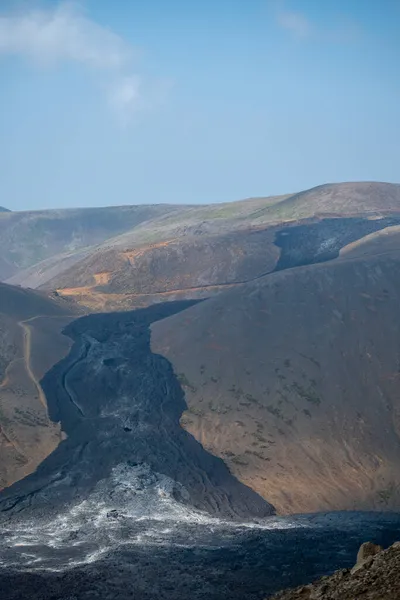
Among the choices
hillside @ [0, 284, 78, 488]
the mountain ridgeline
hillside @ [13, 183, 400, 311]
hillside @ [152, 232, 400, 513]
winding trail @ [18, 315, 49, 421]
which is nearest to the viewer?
the mountain ridgeline

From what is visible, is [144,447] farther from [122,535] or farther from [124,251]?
[124,251]

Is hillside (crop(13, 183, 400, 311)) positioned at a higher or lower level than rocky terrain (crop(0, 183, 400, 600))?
higher

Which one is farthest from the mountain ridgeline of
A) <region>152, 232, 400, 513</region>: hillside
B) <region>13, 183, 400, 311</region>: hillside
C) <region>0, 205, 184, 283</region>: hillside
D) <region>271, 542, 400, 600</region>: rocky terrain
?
<region>0, 205, 184, 283</region>: hillside

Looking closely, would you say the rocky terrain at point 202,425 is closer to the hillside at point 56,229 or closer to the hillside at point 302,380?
the hillside at point 302,380

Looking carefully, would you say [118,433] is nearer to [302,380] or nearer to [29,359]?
[29,359]

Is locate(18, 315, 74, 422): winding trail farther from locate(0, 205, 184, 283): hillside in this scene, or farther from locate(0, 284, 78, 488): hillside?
locate(0, 205, 184, 283): hillside

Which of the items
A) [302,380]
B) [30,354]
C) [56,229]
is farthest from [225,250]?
[56,229]

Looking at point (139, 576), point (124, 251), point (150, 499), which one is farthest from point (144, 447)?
point (124, 251)
